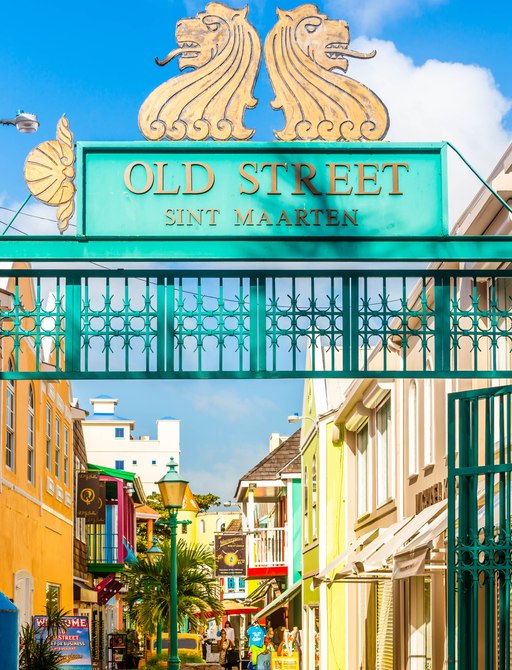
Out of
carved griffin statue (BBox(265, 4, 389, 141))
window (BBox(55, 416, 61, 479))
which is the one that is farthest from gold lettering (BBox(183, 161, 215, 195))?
window (BBox(55, 416, 61, 479))

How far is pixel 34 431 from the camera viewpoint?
2534 cm

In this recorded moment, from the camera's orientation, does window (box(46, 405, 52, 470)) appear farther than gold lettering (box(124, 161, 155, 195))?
Yes

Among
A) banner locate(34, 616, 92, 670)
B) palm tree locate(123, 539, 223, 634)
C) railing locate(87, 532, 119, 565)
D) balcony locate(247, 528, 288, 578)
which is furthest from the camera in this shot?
balcony locate(247, 528, 288, 578)

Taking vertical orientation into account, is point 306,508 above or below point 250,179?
below

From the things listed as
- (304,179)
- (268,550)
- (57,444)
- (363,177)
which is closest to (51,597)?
(57,444)

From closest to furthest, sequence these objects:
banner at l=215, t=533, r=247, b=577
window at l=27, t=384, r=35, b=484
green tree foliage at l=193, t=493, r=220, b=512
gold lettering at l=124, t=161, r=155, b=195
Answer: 1. gold lettering at l=124, t=161, r=155, b=195
2. window at l=27, t=384, r=35, b=484
3. banner at l=215, t=533, r=247, b=577
4. green tree foliage at l=193, t=493, r=220, b=512

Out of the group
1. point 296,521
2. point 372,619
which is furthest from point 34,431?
point 296,521

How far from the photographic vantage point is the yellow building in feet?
68.6

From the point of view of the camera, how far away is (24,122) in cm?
1655

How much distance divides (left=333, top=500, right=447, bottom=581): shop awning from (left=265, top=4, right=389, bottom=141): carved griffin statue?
566cm

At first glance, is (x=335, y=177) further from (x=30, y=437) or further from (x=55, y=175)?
(x=30, y=437)

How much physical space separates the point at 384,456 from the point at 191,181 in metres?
15.3

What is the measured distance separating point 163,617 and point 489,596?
22582mm

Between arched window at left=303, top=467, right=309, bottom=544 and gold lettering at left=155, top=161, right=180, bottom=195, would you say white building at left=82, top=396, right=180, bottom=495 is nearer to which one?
arched window at left=303, top=467, right=309, bottom=544
